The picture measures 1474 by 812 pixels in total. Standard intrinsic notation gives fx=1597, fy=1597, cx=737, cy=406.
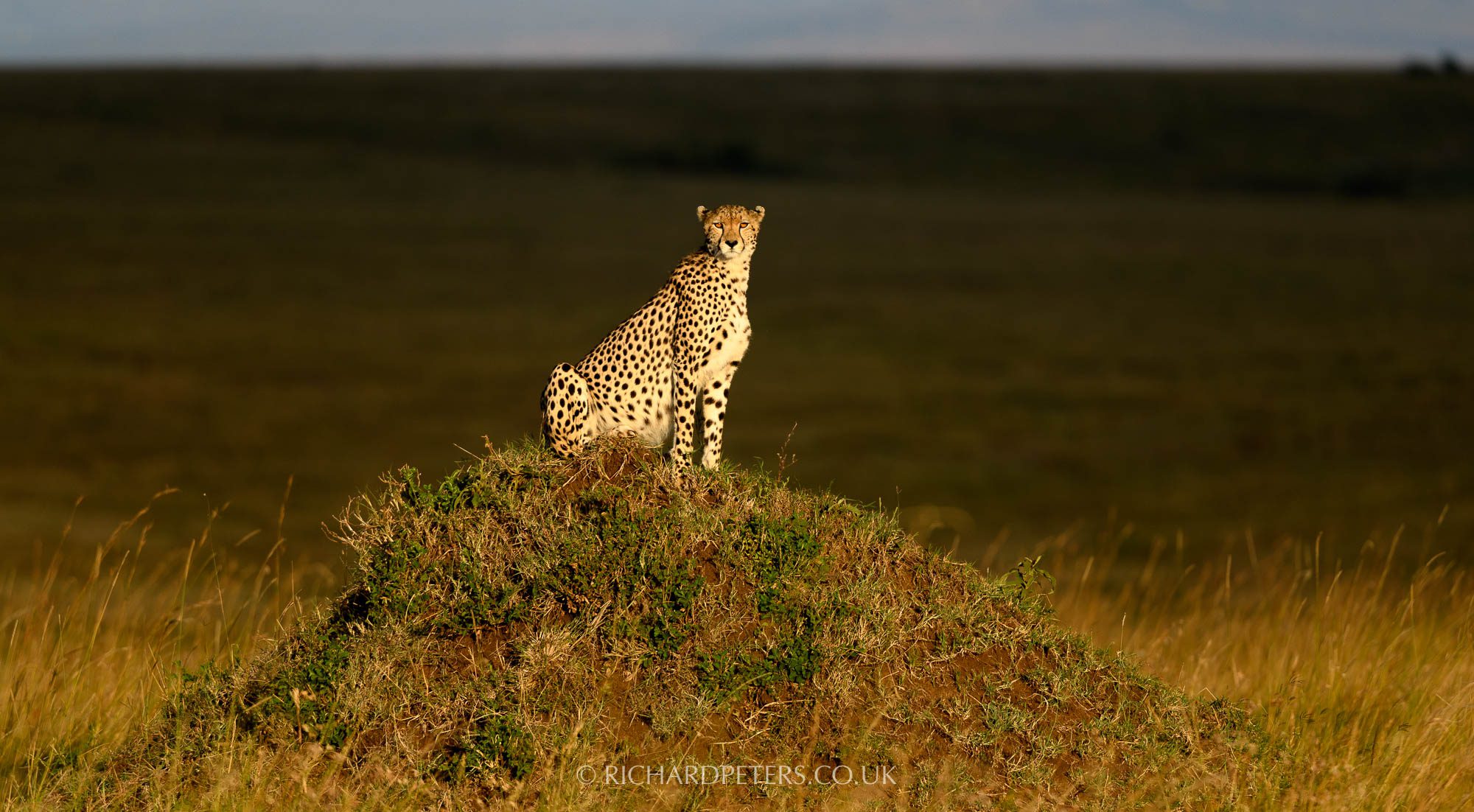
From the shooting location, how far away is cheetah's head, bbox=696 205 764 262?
5.18 metres

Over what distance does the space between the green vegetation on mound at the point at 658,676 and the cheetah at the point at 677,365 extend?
0.50ft

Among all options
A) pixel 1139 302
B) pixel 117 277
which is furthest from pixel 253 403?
pixel 1139 302

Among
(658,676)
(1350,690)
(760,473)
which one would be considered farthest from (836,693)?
(1350,690)

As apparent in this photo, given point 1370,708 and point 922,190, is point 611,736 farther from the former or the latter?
point 922,190

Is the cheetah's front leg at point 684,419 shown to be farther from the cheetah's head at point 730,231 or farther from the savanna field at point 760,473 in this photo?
the cheetah's head at point 730,231

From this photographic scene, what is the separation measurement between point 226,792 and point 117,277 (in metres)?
31.0

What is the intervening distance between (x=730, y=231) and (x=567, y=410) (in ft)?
2.63

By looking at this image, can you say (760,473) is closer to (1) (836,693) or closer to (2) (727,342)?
(2) (727,342)

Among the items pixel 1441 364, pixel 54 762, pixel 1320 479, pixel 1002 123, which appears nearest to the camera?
pixel 54 762

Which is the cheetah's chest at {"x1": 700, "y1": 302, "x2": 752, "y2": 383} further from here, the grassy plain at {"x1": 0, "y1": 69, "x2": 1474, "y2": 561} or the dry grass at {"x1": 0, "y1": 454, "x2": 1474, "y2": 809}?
the grassy plain at {"x1": 0, "y1": 69, "x2": 1474, "y2": 561}

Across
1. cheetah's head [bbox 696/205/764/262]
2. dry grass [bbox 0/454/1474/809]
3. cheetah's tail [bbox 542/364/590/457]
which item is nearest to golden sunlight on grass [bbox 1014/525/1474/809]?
dry grass [bbox 0/454/1474/809]

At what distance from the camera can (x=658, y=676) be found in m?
4.79

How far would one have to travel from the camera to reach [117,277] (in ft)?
109

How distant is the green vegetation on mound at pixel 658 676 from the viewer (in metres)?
4.62
